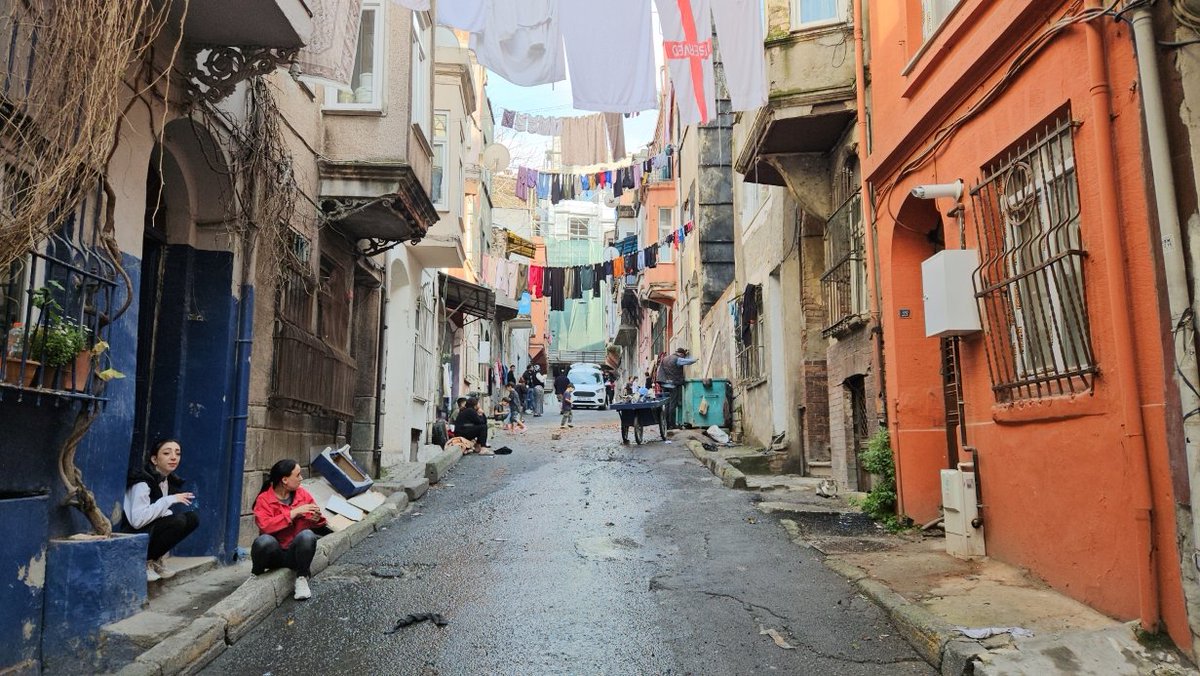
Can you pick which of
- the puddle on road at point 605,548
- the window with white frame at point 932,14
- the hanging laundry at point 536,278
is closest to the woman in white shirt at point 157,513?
the puddle on road at point 605,548

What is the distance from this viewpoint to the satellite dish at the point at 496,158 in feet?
103

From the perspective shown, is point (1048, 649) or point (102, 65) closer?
point (1048, 649)

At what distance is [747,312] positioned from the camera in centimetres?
1728

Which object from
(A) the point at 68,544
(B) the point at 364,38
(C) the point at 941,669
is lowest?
(C) the point at 941,669

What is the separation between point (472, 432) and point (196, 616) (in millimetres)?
12434

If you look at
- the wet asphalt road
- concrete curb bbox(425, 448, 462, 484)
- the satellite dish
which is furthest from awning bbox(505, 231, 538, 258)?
the wet asphalt road

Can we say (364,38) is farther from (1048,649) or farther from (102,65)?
(1048,649)

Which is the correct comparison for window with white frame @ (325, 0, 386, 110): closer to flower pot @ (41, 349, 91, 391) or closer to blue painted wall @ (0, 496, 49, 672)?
flower pot @ (41, 349, 91, 391)

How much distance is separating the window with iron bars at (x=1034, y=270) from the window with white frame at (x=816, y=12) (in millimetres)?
4952

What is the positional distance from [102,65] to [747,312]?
43.5 feet

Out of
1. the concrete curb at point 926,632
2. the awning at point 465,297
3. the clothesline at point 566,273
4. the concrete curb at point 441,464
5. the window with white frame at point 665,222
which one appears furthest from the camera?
the window with white frame at point 665,222

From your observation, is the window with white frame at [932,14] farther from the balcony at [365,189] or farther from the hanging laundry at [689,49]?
the balcony at [365,189]

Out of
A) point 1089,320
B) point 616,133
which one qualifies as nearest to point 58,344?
point 1089,320

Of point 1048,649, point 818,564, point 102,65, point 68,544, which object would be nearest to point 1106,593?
point 1048,649
